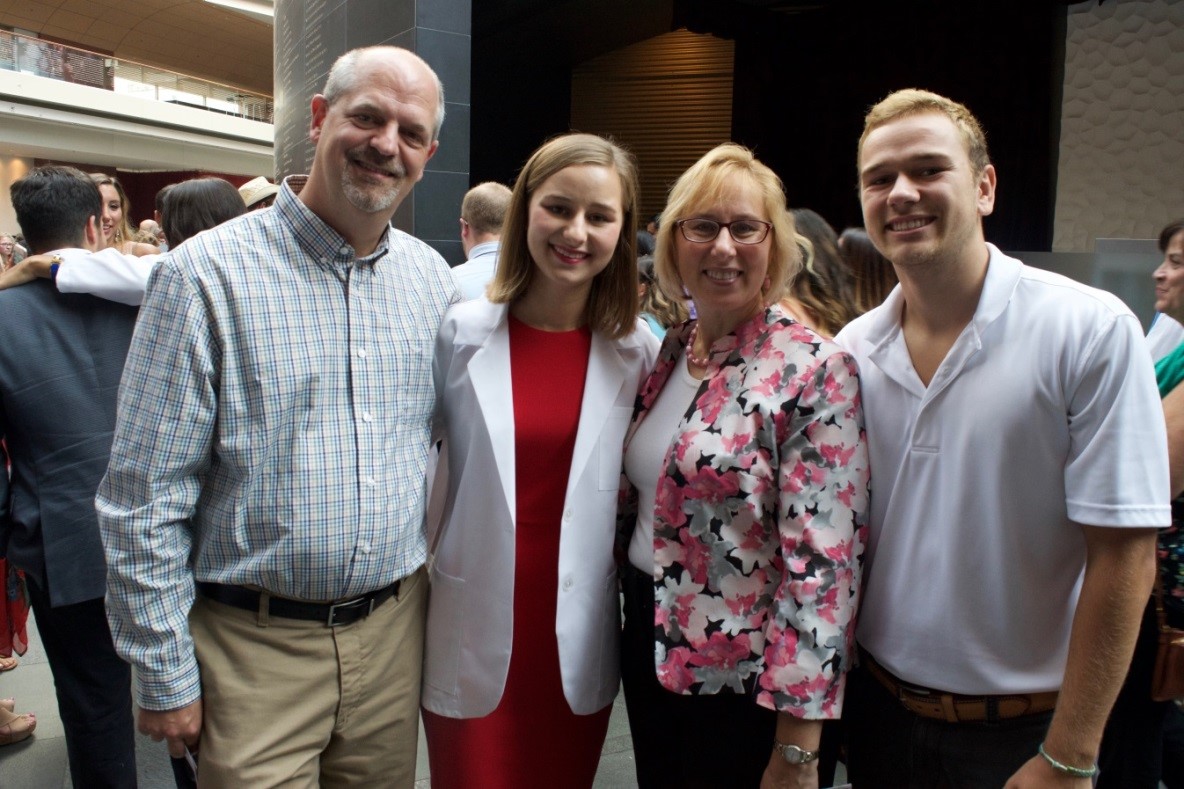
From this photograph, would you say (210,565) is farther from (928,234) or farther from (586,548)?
(928,234)

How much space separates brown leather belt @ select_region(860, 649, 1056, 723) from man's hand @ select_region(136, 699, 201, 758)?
1.36 m

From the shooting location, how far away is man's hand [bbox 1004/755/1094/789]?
4.74 ft

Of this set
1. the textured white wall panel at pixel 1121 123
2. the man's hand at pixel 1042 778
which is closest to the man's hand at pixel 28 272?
the man's hand at pixel 1042 778

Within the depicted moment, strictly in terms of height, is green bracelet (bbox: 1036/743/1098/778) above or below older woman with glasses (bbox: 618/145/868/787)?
below

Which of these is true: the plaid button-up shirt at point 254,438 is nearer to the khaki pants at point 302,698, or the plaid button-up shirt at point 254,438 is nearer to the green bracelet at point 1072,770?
the khaki pants at point 302,698

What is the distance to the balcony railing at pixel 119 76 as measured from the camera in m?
20.3

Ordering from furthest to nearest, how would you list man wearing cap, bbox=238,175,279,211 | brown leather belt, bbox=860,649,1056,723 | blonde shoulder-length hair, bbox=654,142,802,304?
man wearing cap, bbox=238,175,279,211, blonde shoulder-length hair, bbox=654,142,802,304, brown leather belt, bbox=860,649,1056,723

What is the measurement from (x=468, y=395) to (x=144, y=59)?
109ft

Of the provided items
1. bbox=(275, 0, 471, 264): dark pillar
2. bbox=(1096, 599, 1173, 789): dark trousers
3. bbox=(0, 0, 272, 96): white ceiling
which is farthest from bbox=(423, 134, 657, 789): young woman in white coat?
bbox=(0, 0, 272, 96): white ceiling

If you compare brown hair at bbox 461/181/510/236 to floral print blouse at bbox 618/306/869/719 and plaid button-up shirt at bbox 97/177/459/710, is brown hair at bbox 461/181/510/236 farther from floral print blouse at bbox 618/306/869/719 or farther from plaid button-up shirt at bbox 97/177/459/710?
floral print blouse at bbox 618/306/869/719

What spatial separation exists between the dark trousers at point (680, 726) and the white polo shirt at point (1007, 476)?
0.33 metres

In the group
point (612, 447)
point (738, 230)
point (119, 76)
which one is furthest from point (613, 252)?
point (119, 76)

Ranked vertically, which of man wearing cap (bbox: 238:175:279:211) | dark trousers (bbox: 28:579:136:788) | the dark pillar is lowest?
dark trousers (bbox: 28:579:136:788)

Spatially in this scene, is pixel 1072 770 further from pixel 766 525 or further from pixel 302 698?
pixel 302 698
